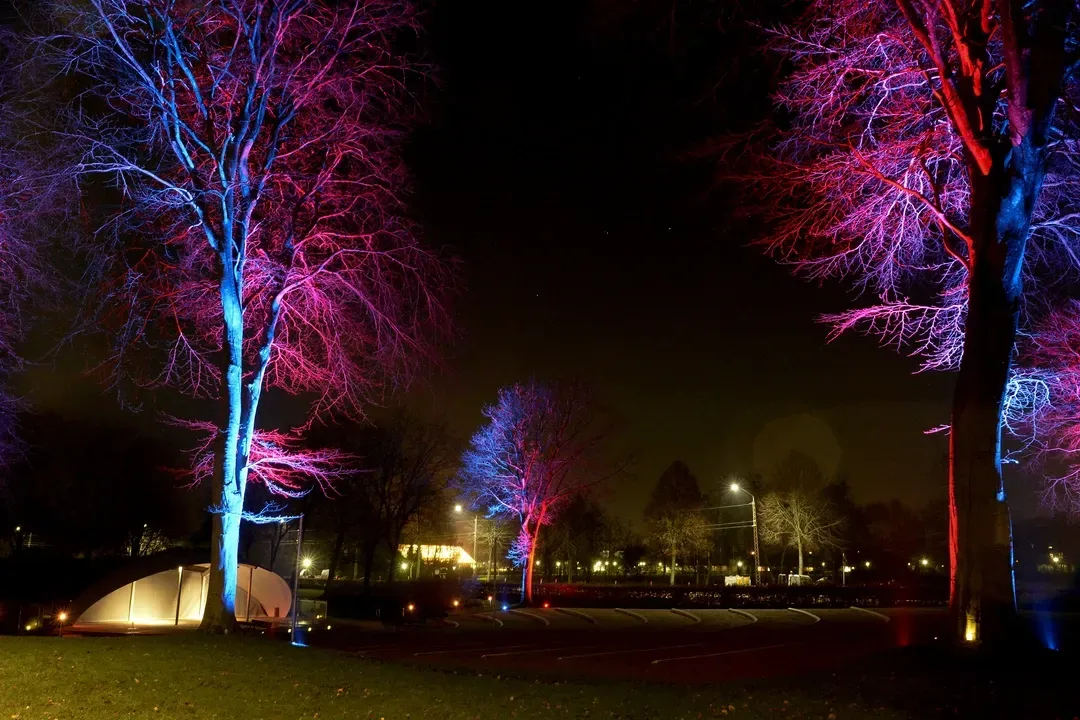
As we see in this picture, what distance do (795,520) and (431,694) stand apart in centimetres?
5471

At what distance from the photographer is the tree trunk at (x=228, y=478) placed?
15.2 metres

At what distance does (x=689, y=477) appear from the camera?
7894 cm

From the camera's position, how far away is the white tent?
25.8 m

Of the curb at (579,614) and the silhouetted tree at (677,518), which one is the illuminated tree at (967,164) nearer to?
the curb at (579,614)

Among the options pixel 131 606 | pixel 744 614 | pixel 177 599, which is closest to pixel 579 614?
pixel 744 614

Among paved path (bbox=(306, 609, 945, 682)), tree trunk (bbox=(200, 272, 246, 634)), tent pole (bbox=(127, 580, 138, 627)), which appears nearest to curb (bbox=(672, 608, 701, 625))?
paved path (bbox=(306, 609, 945, 682))

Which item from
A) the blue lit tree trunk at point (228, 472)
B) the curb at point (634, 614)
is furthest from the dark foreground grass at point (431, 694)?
the curb at point (634, 614)

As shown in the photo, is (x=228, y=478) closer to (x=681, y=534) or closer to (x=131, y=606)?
(x=131, y=606)

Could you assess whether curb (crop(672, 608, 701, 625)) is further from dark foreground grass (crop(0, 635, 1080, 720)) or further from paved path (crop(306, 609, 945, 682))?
dark foreground grass (crop(0, 635, 1080, 720))

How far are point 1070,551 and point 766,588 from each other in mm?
64639

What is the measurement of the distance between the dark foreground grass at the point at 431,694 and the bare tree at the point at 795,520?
5156cm

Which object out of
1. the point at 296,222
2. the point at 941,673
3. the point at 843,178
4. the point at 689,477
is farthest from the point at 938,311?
the point at 689,477

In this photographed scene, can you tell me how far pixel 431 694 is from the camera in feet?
29.9

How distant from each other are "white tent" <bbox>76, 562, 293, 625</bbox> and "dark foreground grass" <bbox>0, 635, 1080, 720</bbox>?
631 inches
